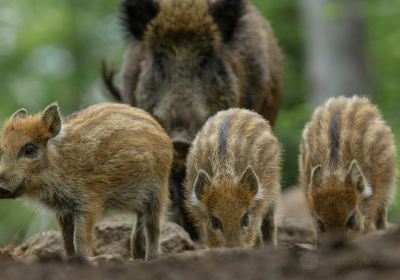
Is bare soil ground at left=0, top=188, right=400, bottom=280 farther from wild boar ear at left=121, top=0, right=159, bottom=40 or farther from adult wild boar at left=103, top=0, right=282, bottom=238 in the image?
wild boar ear at left=121, top=0, right=159, bottom=40

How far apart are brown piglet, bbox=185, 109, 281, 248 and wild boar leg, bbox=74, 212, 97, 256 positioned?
0.86 metres

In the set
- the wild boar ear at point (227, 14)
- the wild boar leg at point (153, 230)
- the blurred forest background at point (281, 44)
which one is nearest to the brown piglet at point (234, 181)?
the wild boar leg at point (153, 230)

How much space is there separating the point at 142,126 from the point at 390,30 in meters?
14.9

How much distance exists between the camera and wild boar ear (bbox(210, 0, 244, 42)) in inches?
427

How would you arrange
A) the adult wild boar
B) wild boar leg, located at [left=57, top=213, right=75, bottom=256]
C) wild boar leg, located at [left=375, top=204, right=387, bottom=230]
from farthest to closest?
the adult wild boar < wild boar leg, located at [left=375, top=204, right=387, bottom=230] < wild boar leg, located at [left=57, top=213, right=75, bottom=256]

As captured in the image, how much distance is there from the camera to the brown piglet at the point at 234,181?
7.78 metres

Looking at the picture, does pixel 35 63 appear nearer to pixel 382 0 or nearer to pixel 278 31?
pixel 278 31

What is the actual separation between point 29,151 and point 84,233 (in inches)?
29.4

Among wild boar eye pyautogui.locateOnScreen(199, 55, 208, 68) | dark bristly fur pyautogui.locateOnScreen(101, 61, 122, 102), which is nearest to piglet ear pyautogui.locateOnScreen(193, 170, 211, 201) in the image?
wild boar eye pyautogui.locateOnScreen(199, 55, 208, 68)

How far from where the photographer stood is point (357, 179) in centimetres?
852

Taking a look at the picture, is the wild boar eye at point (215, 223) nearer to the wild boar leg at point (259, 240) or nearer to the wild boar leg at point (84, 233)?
the wild boar leg at point (259, 240)

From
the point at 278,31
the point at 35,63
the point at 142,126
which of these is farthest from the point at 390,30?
the point at 142,126

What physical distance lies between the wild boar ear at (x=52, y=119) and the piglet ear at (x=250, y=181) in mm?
1487

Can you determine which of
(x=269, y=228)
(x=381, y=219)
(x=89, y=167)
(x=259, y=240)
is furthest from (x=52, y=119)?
(x=381, y=219)
